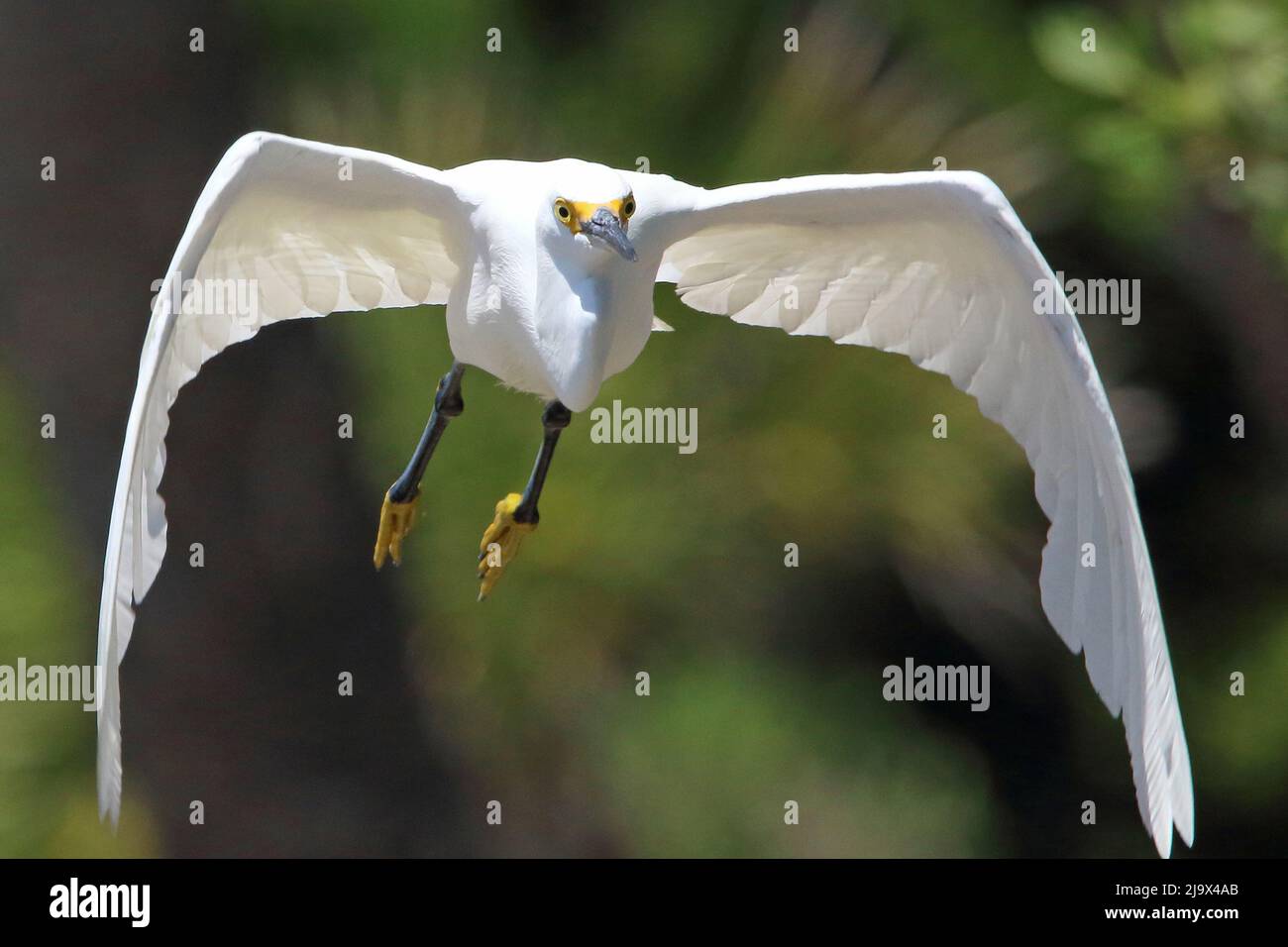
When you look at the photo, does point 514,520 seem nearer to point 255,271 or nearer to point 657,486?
point 255,271

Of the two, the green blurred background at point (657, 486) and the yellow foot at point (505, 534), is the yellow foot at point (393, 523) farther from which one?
the green blurred background at point (657, 486)

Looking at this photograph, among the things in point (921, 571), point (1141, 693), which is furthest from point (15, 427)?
point (1141, 693)

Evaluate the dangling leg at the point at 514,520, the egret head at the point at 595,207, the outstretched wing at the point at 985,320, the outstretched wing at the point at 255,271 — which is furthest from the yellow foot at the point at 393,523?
the egret head at the point at 595,207

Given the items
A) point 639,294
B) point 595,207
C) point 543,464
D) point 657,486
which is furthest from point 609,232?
point 657,486

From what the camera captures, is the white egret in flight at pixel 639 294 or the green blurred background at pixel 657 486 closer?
the white egret in flight at pixel 639 294

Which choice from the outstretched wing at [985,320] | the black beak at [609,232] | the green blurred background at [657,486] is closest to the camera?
the black beak at [609,232]

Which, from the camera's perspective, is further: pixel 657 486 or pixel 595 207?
pixel 657 486

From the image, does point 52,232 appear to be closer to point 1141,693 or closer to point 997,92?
point 997,92
